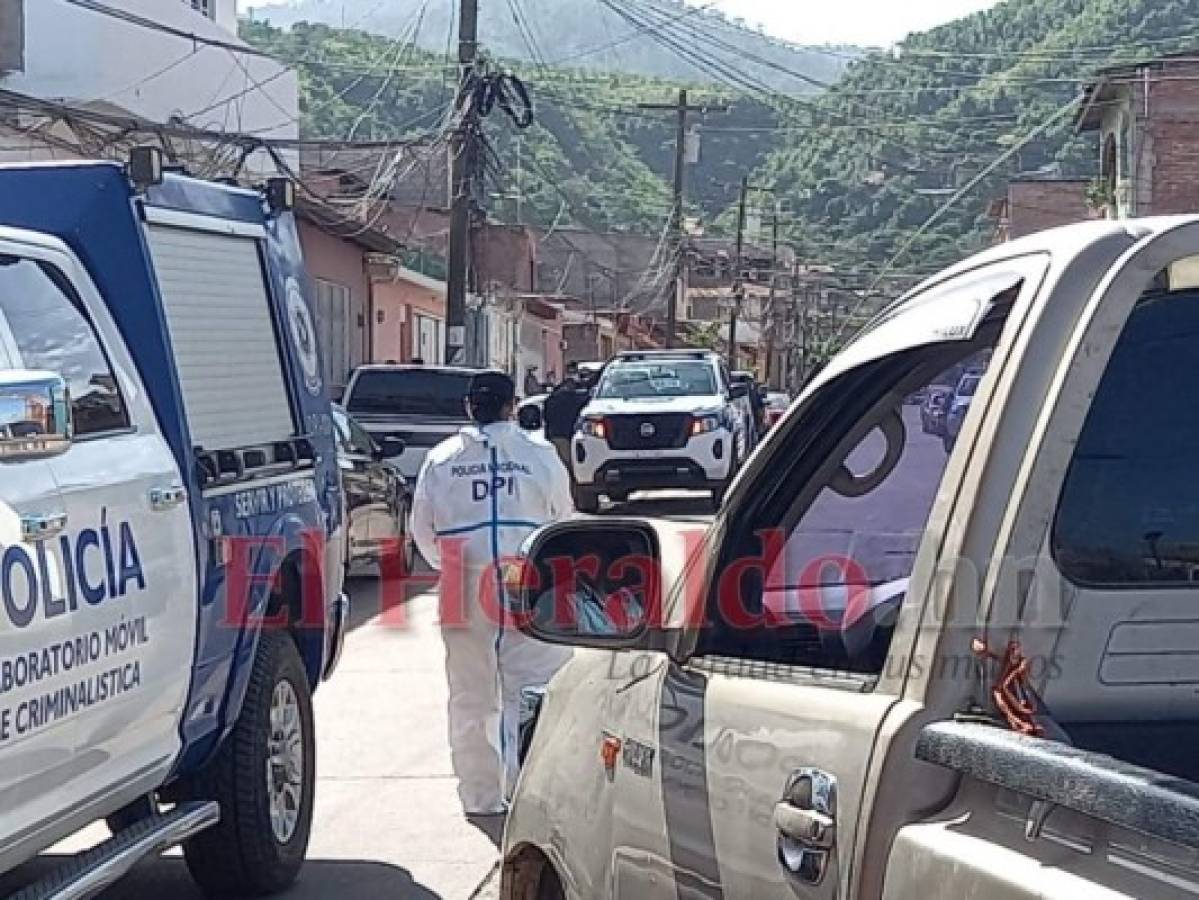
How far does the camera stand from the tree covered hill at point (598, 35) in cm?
3853

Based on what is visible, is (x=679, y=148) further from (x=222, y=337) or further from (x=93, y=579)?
(x=93, y=579)

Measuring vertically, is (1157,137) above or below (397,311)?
above

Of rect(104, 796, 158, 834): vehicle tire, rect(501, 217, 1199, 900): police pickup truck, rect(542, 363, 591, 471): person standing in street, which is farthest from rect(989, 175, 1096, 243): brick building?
rect(501, 217, 1199, 900): police pickup truck

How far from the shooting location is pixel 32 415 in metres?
4.34

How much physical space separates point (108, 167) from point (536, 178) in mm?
47507

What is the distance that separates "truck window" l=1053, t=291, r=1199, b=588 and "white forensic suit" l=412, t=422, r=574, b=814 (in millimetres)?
5458

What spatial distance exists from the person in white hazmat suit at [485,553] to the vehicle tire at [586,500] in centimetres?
1766

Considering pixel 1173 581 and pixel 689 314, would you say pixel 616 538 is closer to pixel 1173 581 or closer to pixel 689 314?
pixel 1173 581

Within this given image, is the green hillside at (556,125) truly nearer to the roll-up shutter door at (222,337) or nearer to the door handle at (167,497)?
the roll-up shutter door at (222,337)

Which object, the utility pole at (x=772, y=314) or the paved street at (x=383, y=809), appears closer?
the paved street at (x=383, y=809)

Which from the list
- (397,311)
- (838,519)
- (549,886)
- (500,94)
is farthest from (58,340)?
(397,311)

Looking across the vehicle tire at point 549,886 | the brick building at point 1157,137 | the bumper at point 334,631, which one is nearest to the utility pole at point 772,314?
the brick building at point 1157,137

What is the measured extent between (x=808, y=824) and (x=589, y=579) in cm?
114

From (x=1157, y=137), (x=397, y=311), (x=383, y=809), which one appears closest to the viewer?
(x=383, y=809)
